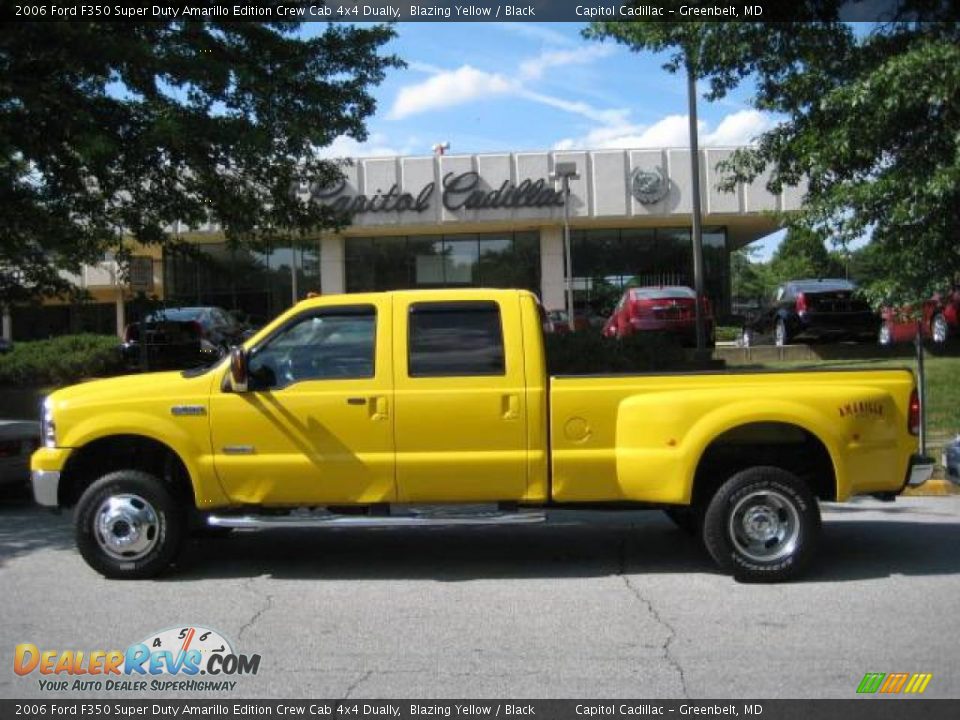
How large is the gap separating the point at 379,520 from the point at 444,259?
27.6 meters

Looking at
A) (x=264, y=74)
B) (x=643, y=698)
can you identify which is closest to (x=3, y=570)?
(x=643, y=698)

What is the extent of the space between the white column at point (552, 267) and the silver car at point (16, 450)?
78.8ft

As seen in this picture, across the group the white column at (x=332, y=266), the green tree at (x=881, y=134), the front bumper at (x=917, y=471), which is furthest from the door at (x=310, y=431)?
the white column at (x=332, y=266)

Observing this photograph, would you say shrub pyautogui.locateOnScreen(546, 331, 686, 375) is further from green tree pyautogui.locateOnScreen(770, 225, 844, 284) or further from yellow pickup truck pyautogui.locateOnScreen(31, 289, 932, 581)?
yellow pickup truck pyautogui.locateOnScreen(31, 289, 932, 581)

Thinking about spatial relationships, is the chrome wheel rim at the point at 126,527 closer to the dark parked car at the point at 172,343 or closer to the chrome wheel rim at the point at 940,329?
the dark parked car at the point at 172,343

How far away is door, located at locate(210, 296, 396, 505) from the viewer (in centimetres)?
648

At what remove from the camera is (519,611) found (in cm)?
594

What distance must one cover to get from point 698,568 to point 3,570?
204 inches

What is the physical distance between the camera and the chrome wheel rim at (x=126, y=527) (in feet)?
21.7

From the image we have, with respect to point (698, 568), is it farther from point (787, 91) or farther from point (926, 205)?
point (787, 91)

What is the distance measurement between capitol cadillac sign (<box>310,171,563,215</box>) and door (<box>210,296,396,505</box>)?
2508cm

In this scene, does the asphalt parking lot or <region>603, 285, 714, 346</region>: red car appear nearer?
the asphalt parking lot
